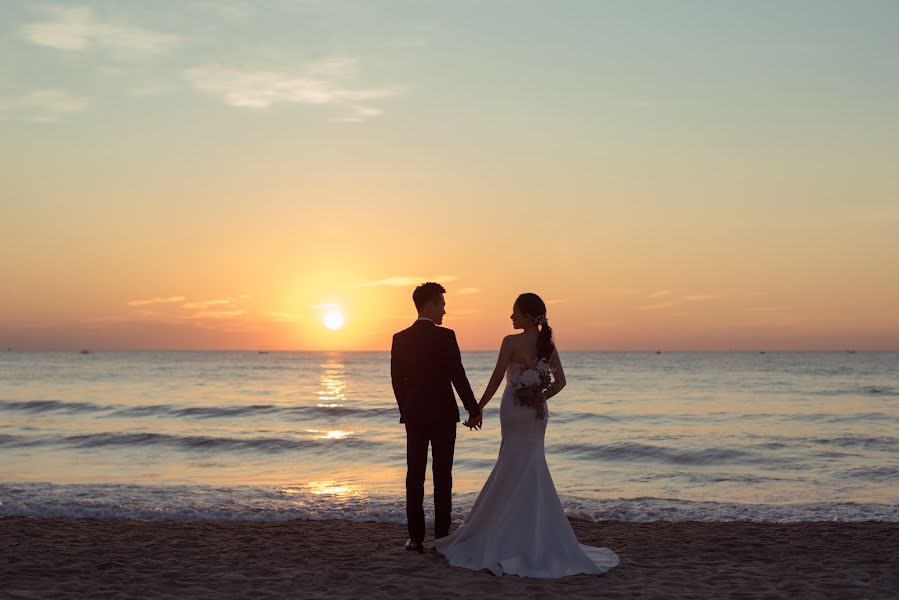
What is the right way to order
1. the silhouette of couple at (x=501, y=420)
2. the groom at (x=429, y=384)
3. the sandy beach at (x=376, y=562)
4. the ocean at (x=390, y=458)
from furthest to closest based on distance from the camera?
the ocean at (x=390, y=458), the groom at (x=429, y=384), the silhouette of couple at (x=501, y=420), the sandy beach at (x=376, y=562)

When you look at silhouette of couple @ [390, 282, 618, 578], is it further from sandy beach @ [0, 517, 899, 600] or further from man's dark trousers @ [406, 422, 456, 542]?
sandy beach @ [0, 517, 899, 600]

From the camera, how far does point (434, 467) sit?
791 cm

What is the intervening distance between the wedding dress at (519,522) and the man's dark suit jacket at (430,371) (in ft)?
1.77

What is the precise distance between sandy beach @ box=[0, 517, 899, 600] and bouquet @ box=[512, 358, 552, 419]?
5.29ft

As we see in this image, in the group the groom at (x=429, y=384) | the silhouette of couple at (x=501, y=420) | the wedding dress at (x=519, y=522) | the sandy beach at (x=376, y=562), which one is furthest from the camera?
the groom at (x=429, y=384)

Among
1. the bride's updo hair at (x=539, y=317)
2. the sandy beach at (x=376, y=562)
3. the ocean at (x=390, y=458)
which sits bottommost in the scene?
the ocean at (x=390, y=458)

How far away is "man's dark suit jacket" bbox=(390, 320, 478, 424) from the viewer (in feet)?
25.5

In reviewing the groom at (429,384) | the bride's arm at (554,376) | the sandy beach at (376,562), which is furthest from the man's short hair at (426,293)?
the sandy beach at (376,562)

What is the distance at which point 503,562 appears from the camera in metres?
7.42

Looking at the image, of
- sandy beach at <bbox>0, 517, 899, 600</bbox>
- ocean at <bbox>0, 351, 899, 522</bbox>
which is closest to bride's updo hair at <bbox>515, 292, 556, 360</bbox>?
sandy beach at <bbox>0, 517, 899, 600</bbox>

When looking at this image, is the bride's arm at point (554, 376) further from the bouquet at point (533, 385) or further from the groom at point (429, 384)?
the groom at point (429, 384)

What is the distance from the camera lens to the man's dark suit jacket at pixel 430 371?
25.5 feet

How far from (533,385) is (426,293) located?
135 cm

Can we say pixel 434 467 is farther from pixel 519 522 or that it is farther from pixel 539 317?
pixel 539 317
